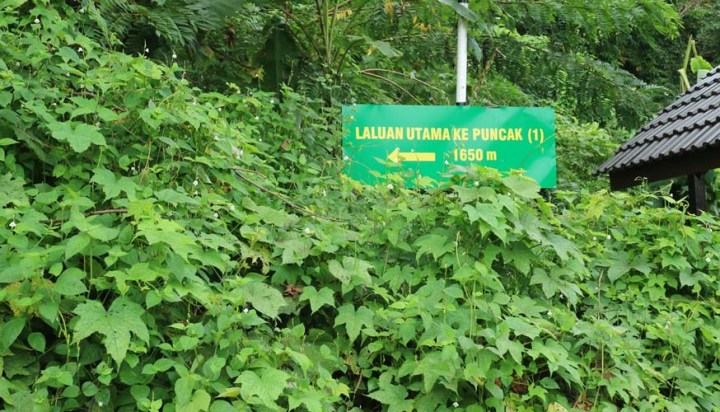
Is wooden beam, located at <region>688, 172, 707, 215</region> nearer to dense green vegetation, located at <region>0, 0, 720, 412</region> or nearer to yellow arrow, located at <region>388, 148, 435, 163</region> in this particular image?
dense green vegetation, located at <region>0, 0, 720, 412</region>

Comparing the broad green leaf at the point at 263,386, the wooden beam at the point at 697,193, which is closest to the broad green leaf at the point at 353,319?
the broad green leaf at the point at 263,386

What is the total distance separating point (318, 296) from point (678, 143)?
8.92 ft

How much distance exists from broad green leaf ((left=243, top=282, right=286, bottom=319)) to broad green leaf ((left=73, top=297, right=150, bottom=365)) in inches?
18.9

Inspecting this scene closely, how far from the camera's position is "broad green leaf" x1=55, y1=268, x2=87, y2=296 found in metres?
2.28

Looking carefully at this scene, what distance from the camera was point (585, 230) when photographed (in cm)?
386

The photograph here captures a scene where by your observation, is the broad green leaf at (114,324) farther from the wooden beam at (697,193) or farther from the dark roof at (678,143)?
the wooden beam at (697,193)

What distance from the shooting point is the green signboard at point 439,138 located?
4043 mm

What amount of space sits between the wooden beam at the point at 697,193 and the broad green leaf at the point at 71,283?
3.95 metres

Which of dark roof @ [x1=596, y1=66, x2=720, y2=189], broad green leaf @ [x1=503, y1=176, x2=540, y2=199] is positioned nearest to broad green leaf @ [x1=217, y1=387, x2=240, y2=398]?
broad green leaf @ [x1=503, y1=176, x2=540, y2=199]

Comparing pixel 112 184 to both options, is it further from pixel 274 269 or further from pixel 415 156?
pixel 415 156

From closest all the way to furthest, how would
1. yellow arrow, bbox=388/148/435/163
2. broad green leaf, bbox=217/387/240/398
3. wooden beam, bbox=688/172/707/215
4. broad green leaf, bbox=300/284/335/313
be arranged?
broad green leaf, bbox=217/387/240/398 < broad green leaf, bbox=300/284/335/313 < yellow arrow, bbox=388/148/435/163 < wooden beam, bbox=688/172/707/215

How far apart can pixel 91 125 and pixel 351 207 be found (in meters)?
1.36

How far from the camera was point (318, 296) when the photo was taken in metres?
2.86

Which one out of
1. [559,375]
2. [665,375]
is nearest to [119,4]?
[559,375]
